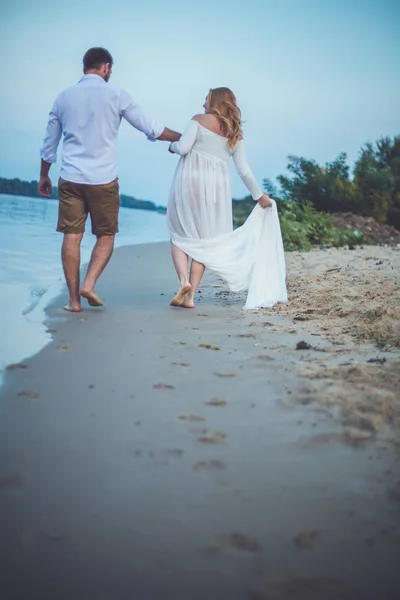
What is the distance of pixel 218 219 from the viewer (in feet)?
19.1

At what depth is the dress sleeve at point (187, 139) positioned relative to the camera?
5477 mm

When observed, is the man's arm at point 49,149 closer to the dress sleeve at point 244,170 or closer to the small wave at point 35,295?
the small wave at point 35,295

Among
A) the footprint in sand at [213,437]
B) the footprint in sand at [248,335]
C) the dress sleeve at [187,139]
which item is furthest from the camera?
the dress sleeve at [187,139]

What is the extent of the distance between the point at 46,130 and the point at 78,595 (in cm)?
440

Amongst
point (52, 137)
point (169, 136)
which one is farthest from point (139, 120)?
point (52, 137)

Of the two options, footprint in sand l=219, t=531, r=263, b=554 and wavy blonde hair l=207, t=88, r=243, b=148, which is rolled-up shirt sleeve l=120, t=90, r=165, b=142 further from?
footprint in sand l=219, t=531, r=263, b=554

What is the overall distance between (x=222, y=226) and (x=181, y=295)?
82 cm

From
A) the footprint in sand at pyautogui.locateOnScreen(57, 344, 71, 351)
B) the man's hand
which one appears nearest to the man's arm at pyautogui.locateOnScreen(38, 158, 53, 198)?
the man's hand

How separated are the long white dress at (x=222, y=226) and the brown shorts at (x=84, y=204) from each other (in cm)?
65

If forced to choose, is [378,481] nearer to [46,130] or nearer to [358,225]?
[46,130]

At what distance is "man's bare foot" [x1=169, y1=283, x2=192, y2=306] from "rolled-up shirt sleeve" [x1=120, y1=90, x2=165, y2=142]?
4.04 feet

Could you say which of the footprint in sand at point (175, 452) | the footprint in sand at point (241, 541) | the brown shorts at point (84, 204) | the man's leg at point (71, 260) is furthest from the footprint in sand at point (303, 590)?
the brown shorts at point (84, 204)

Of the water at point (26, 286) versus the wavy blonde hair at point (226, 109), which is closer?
the water at point (26, 286)

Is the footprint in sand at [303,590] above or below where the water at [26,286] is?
below
